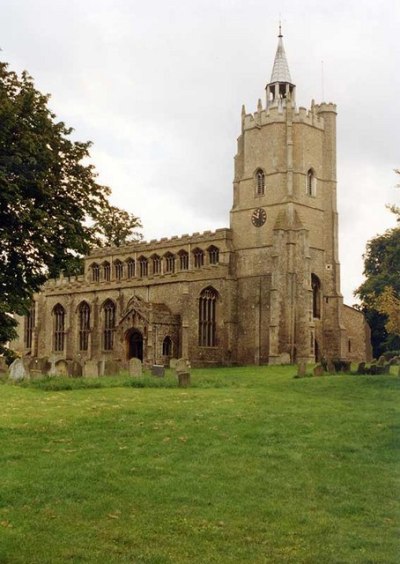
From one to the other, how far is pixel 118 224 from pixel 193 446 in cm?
4738

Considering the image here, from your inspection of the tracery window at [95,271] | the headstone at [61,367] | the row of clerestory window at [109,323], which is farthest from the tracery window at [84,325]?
the headstone at [61,367]

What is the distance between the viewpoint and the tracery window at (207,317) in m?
44.5

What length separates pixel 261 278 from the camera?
144 ft

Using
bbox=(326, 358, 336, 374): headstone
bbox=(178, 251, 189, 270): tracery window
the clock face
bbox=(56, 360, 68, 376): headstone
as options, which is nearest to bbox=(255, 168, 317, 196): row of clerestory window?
the clock face

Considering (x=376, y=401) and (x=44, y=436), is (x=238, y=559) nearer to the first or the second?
(x=44, y=436)

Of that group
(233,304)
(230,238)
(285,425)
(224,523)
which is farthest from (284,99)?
(224,523)

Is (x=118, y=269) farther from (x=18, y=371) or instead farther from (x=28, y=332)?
(x=18, y=371)

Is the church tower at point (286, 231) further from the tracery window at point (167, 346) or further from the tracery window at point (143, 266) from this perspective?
the tracery window at point (143, 266)

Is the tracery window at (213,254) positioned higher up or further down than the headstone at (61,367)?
higher up

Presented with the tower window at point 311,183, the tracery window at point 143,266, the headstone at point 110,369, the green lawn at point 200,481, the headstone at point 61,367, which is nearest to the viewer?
the green lawn at point 200,481

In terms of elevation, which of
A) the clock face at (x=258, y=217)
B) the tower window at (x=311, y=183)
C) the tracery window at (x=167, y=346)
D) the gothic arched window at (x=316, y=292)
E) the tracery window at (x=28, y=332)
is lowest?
the tracery window at (x=167, y=346)

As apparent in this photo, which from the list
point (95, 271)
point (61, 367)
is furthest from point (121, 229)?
point (61, 367)

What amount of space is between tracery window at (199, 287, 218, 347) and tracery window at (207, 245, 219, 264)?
315 centimetres

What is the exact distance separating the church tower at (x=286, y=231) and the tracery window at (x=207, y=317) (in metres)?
1.49
